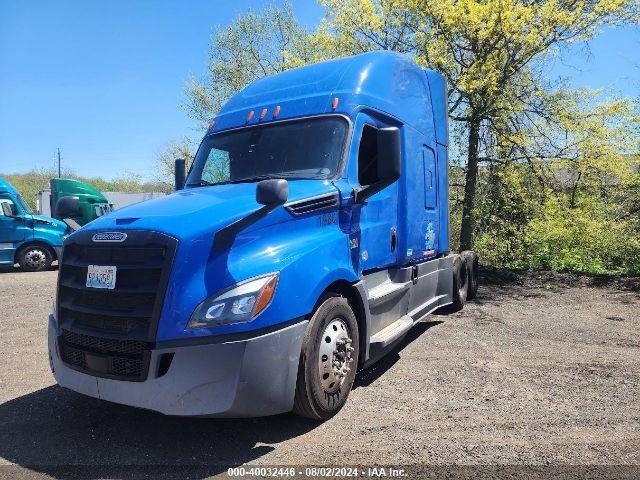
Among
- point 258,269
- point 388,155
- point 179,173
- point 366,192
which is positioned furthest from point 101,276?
point 179,173

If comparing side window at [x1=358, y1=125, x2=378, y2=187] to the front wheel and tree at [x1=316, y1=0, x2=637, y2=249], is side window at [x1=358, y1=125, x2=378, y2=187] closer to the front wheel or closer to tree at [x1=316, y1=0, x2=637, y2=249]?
the front wheel

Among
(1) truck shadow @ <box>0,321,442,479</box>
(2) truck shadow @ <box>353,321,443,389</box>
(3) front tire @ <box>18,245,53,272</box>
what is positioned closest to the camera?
(1) truck shadow @ <box>0,321,442,479</box>

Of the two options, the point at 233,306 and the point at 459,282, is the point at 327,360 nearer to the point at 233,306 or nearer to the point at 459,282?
the point at 233,306

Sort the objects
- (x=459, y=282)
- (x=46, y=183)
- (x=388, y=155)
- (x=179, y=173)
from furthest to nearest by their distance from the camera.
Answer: (x=46, y=183)
(x=459, y=282)
(x=179, y=173)
(x=388, y=155)

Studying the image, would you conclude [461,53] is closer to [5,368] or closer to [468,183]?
[468,183]

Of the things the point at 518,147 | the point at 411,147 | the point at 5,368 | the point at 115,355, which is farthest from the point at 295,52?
the point at 115,355

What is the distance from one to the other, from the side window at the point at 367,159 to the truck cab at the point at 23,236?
12.6 meters

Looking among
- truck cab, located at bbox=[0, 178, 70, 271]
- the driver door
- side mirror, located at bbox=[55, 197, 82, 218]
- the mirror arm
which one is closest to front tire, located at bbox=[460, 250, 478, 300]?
the driver door

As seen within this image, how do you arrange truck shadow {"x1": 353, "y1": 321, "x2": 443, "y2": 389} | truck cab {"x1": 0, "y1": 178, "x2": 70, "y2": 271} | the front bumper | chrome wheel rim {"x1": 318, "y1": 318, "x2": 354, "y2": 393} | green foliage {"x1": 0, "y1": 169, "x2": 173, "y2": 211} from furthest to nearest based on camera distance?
green foliage {"x1": 0, "y1": 169, "x2": 173, "y2": 211}
truck cab {"x1": 0, "y1": 178, "x2": 70, "y2": 271}
truck shadow {"x1": 353, "y1": 321, "x2": 443, "y2": 389}
chrome wheel rim {"x1": 318, "y1": 318, "x2": 354, "y2": 393}
the front bumper

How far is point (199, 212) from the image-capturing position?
11.0ft

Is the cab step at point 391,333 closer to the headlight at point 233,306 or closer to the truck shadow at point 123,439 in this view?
the truck shadow at point 123,439

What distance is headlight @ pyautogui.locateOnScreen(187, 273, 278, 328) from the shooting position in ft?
9.84

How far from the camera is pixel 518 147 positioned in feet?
41.2

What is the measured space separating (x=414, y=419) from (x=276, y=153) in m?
2.63
